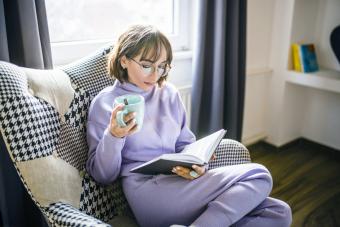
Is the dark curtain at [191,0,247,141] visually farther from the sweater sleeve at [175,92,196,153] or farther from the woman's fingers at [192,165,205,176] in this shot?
the woman's fingers at [192,165,205,176]

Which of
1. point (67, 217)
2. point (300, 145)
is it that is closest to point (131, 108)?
point (67, 217)

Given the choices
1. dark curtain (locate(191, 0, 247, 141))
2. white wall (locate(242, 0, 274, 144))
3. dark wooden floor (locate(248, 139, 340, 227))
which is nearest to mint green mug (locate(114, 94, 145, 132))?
dark curtain (locate(191, 0, 247, 141))

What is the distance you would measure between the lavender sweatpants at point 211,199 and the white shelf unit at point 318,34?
1342 millimetres

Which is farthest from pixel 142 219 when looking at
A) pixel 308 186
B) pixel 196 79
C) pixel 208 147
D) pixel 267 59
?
pixel 267 59

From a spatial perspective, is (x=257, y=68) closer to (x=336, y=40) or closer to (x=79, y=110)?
(x=336, y=40)

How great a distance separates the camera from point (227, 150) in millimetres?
1241

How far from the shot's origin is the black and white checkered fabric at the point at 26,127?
2.91 ft

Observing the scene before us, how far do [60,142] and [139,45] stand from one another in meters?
0.39

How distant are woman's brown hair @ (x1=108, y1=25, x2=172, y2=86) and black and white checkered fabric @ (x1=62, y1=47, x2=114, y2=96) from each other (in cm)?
11

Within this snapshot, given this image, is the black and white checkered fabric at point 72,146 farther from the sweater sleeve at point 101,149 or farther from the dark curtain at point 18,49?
the dark curtain at point 18,49

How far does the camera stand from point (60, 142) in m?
1.01

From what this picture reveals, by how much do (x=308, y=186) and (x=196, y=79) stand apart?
98 cm

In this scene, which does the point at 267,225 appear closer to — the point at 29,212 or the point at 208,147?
the point at 208,147

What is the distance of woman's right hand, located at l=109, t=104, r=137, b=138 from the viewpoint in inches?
35.8
